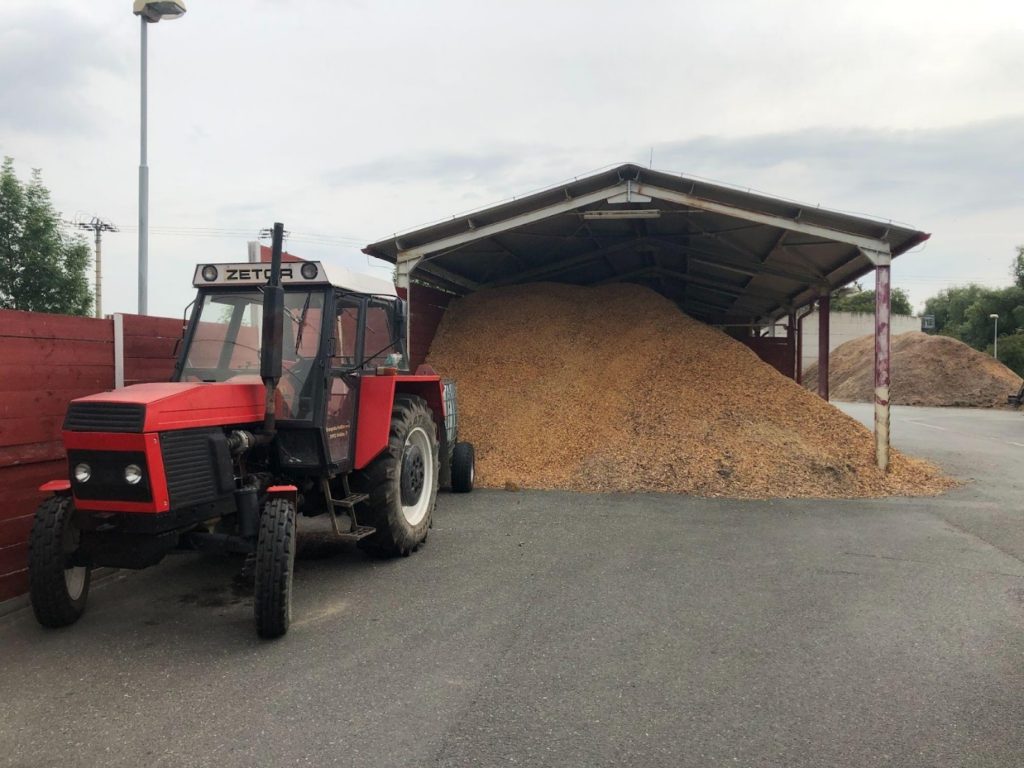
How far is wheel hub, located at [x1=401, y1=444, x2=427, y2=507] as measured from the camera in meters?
6.50

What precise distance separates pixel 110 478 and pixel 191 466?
43 centimetres

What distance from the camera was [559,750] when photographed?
10.6ft

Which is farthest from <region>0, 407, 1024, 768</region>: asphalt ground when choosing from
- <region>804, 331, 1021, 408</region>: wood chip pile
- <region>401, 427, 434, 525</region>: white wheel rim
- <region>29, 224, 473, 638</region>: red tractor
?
<region>804, 331, 1021, 408</region>: wood chip pile

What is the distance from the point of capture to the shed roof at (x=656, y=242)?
1077 centimetres

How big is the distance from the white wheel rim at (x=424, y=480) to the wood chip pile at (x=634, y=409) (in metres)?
3.04

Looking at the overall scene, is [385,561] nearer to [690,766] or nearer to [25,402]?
[25,402]

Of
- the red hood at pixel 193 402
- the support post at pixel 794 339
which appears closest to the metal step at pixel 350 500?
the red hood at pixel 193 402

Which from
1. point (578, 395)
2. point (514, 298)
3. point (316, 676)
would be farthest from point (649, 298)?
point (316, 676)

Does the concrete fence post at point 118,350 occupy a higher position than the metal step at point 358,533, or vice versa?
the concrete fence post at point 118,350

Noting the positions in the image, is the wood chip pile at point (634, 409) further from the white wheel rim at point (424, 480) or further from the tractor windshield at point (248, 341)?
the tractor windshield at point (248, 341)

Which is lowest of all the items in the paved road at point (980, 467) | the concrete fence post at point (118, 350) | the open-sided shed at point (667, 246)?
the paved road at point (980, 467)

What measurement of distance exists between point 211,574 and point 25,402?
1.92 metres

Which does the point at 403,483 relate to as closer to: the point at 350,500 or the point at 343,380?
the point at 350,500

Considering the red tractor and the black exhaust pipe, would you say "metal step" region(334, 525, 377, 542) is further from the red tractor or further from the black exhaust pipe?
the black exhaust pipe
